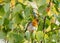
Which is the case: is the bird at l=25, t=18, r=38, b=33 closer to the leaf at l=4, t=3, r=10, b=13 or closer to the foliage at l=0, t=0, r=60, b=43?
the foliage at l=0, t=0, r=60, b=43

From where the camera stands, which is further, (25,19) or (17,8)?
(25,19)

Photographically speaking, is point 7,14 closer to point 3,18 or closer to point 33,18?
point 3,18

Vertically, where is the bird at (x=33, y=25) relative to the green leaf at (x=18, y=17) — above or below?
below

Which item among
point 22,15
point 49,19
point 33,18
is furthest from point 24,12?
point 49,19

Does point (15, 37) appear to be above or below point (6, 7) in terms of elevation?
below

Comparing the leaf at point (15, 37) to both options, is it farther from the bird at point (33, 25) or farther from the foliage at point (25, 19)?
the bird at point (33, 25)

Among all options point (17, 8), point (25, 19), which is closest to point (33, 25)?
point (25, 19)

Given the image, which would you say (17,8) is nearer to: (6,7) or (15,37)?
(6,7)

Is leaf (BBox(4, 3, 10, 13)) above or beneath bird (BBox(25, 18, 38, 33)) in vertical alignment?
above

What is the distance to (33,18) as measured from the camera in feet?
3.50

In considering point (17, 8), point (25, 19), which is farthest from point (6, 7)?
point (25, 19)

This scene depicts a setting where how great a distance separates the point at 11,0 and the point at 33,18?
21 cm

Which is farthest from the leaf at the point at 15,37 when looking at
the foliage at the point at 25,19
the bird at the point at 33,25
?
the bird at the point at 33,25

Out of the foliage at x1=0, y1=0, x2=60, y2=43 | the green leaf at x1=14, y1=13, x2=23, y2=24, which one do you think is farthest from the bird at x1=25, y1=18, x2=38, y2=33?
the green leaf at x1=14, y1=13, x2=23, y2=24
